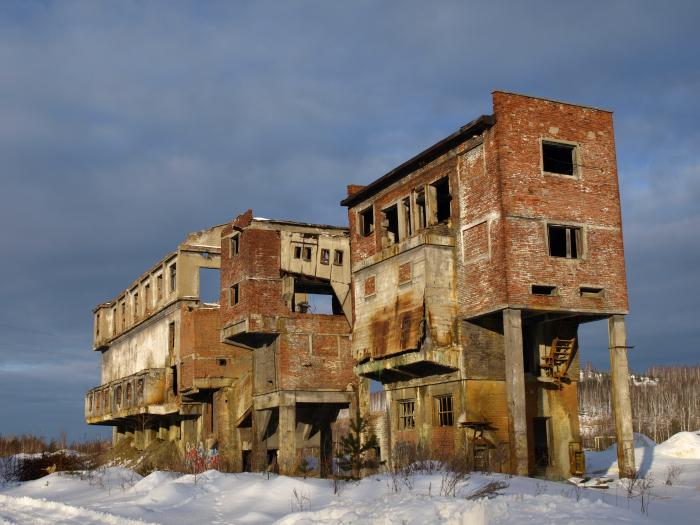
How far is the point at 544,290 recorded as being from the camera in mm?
28297

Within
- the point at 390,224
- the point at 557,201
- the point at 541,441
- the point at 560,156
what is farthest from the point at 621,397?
the point at 390,224

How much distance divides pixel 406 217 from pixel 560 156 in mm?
5974

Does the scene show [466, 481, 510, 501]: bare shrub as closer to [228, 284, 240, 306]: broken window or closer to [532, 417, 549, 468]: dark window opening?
[532, 417, 549, 468]: dark window opening

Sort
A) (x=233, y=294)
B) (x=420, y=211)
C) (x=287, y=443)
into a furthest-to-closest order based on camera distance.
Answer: (x=233, y=294) → (x=287, y=443) → (x=420, y=211)

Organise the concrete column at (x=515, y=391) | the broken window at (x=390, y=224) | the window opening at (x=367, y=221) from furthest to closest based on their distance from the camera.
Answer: the window opening at (x=367, y=221) < the broken window at (x=390, y=224) < the concrete column at (x=515, y=391)

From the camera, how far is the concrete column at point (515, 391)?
85.8 ft

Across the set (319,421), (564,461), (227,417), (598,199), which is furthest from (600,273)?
(227,417)

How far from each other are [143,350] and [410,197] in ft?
73.7

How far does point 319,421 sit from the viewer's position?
4081cm

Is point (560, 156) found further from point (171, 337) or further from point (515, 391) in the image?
point (171, 337)

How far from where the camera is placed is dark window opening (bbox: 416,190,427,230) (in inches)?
1264

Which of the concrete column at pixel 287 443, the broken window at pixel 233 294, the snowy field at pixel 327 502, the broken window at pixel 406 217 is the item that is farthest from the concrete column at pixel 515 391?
the broken window at pixel 233 294

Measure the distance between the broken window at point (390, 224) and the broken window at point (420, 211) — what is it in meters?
1.52

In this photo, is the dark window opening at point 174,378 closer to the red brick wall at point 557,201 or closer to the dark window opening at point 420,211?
the dark window opening at point 420,211
